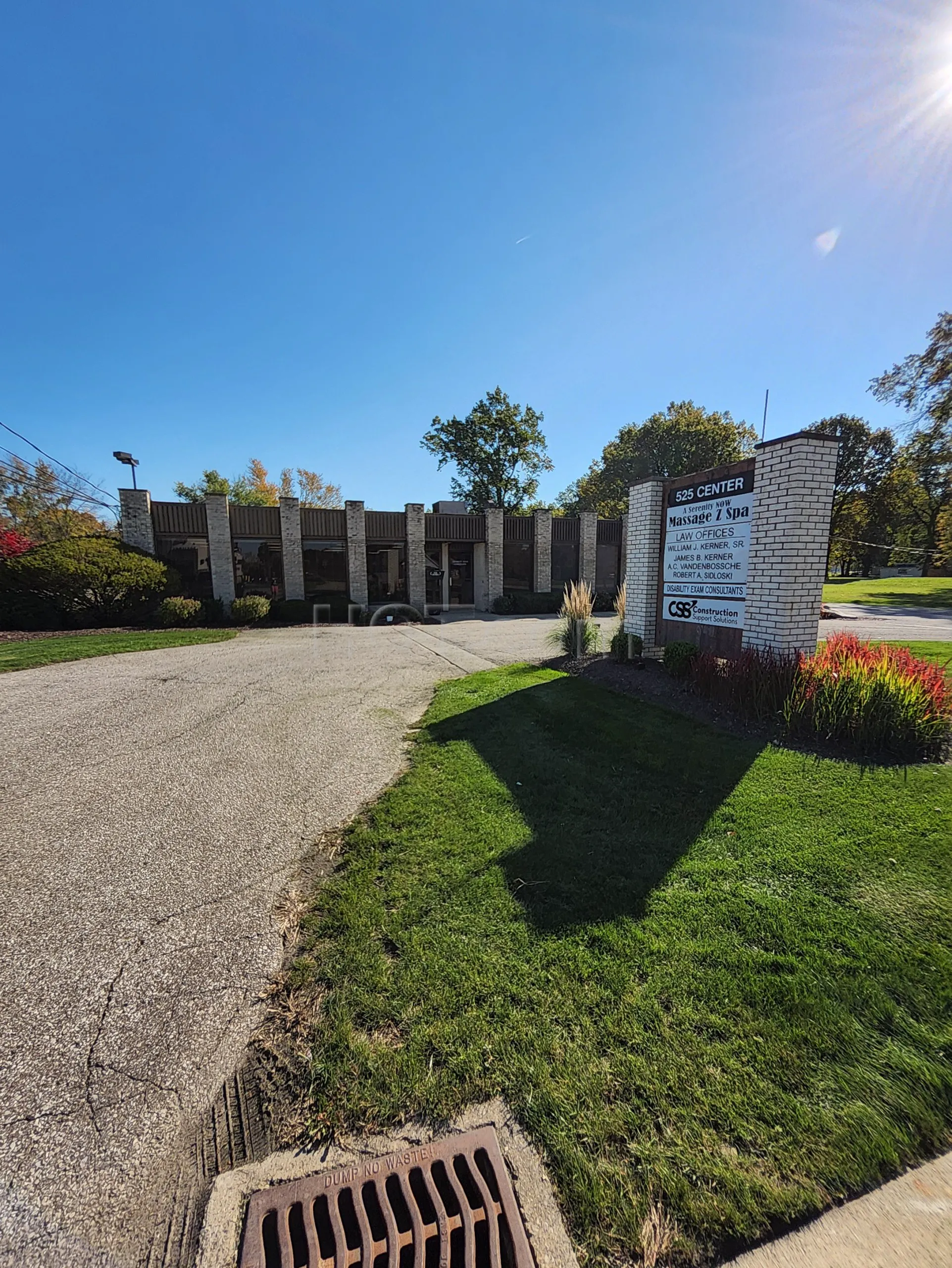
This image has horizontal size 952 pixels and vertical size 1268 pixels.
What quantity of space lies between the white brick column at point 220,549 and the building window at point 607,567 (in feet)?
51.9

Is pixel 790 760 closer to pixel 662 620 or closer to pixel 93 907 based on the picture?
pixel 662 620

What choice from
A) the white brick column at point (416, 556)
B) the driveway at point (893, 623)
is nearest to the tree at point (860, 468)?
the driveway at point (893, 623)

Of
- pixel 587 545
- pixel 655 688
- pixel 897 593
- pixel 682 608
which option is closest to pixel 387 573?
pixel 587 545

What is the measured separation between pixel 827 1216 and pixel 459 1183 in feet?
3.26

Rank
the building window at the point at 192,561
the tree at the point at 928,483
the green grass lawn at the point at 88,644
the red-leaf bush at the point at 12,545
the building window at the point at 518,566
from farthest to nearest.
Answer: the tree at the point at 928,483
the building window at the point at 518,566
the building window at the point at 192,561
the red-leaf bush at the point at 12,545
the green grass lawn at the point at 88,644

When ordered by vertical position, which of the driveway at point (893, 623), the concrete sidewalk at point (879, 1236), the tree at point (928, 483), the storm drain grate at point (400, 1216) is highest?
the tree at point (928, 483)

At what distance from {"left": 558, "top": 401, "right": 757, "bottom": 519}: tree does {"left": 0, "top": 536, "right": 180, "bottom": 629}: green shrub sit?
2688 centimetres

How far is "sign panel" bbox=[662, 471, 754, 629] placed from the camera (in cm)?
609

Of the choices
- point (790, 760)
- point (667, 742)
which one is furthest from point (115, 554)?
point (790, 760)

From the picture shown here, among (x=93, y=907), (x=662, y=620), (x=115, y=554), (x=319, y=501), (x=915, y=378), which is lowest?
(x=93, y=907)

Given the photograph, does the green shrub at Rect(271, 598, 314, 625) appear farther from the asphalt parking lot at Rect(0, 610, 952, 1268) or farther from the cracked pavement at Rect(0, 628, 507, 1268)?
the cracked pavement at Rect(0, 628, 507, 1268)

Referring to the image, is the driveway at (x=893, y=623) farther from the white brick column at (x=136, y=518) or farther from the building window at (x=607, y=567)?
the white brick column at (x=136, y=518)

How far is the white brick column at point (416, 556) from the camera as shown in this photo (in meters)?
20.8

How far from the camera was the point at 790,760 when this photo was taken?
4.17 m
